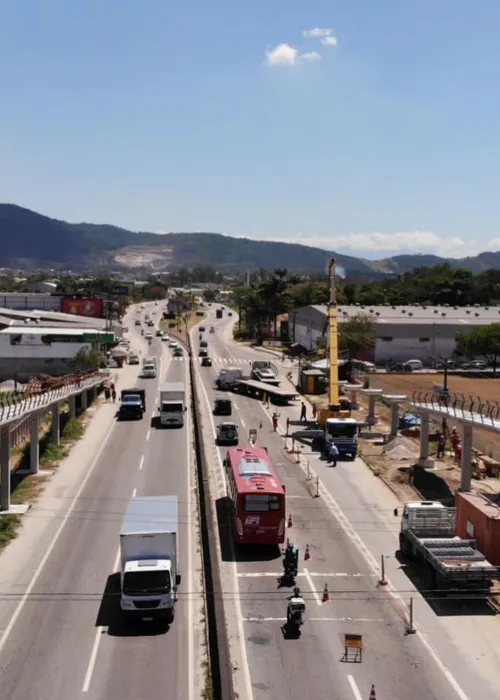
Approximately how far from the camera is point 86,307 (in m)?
151

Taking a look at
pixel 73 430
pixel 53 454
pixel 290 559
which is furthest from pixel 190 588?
pixel 73 430

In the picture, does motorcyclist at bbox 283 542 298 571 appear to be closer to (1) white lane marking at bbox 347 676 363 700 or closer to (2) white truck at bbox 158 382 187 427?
(1) white lane marking at bbox 347 676 363 700

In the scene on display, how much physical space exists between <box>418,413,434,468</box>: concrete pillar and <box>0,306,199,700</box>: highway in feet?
48.4

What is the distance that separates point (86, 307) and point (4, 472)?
121m

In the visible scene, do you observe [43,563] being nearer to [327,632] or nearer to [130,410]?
[327,632]

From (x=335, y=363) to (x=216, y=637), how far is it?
39.8 meters

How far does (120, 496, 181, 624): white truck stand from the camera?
20.6 meters

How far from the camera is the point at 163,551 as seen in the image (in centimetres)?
2159

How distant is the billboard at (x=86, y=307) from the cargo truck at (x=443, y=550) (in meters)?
128

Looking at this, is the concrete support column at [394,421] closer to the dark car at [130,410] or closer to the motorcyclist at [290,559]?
the dark car at [130,410]

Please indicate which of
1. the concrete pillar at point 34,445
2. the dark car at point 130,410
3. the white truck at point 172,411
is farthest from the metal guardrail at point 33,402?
the white truck at point 172,411

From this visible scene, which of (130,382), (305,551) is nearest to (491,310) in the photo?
(130,382)

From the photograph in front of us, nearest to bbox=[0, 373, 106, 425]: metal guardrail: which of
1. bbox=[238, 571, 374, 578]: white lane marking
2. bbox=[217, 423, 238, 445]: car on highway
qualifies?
bbox=[217, 423, 238, 445]: car on highway

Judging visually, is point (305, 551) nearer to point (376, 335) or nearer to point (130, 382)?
point (130, 382)
